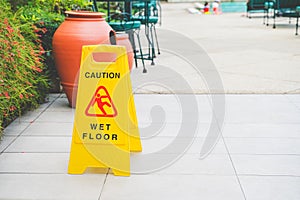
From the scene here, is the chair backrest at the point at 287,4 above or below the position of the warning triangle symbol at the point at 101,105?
above

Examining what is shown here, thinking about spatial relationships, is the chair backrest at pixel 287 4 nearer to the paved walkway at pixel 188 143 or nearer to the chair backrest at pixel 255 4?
the chair backrest at pixel 255 4

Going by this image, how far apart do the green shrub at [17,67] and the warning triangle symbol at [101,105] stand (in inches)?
36.3

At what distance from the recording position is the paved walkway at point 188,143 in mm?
3201

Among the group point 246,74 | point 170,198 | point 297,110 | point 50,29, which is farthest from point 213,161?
point 246,74

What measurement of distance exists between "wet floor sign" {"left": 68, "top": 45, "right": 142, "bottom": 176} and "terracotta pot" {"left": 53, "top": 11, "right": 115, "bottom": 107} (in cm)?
157

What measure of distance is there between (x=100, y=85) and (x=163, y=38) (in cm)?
828

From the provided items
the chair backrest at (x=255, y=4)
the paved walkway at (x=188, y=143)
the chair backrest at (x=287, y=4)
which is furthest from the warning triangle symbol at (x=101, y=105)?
the chair backrest at (x=255, y=4)

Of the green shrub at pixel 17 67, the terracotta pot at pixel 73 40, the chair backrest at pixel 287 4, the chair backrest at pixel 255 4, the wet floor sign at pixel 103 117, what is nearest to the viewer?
the wet floor sign at pixel 103 117

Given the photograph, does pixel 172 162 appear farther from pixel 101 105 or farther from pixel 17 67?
pixel 17 67

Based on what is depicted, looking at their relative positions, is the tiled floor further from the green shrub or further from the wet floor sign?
the green shrub

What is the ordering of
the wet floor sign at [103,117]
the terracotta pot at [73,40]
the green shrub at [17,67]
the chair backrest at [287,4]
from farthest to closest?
the chair backrest at [287,4] → the terracotta pot at [73,40] → the green shrub at [17,67] → the wet floor sign at [103,117]

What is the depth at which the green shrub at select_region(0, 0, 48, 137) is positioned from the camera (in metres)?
4.21

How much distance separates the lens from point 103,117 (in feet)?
Answer: 11.3

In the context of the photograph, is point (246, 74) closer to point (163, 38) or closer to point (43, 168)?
point (43, 168)
